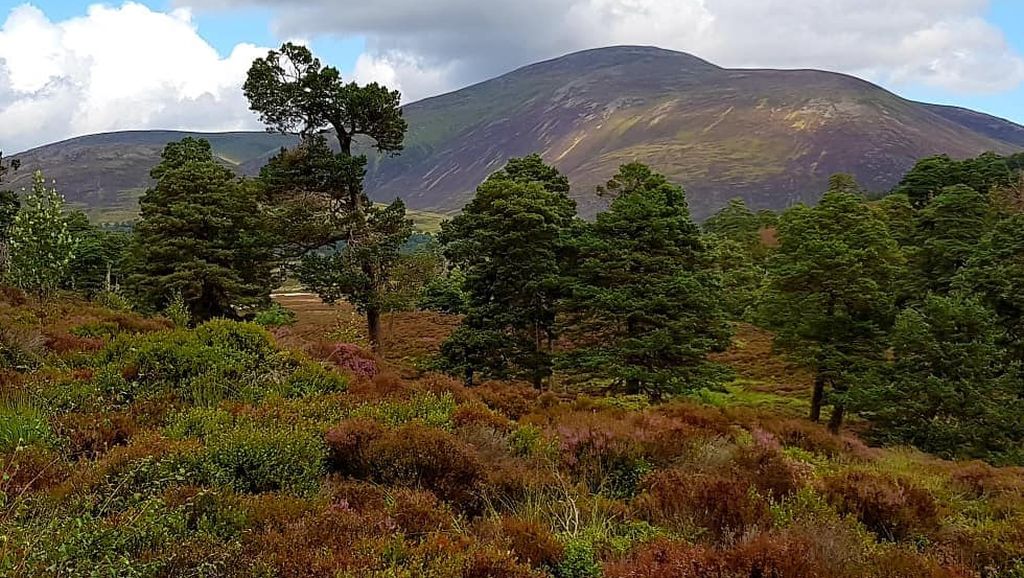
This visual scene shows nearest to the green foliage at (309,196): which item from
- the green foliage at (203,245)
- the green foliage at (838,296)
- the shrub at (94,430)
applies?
the green foliage at (203,245)

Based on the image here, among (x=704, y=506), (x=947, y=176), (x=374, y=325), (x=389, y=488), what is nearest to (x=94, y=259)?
(x=374, y=325)

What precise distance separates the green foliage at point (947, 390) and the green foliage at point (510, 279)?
1126 cm

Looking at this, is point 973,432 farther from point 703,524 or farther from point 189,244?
point 189,244

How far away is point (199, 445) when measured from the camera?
603 centimetres

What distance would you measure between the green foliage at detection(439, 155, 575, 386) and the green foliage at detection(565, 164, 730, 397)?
3.12 ft

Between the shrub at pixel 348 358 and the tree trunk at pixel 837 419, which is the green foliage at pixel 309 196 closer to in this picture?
the shrub at pixel 348 358

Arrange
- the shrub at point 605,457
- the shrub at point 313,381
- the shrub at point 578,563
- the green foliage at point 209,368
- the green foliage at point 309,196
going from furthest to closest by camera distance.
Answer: the green foliage at point 309,196 → the shrub at point 313,381 → the green foliage at point 209,368 → the shrub at point 605,457 → the shrub at point 578,563

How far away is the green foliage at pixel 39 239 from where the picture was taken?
13.0 meters

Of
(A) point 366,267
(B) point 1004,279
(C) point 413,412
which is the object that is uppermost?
(A) point 366,267

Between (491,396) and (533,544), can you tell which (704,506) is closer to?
(533,544)

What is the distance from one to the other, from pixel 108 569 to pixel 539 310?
18894 mm

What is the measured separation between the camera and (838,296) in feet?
75.0

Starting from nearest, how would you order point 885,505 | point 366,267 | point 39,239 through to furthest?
point 885,505 < point 39,239 < point 366,267

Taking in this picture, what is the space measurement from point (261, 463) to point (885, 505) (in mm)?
6454
